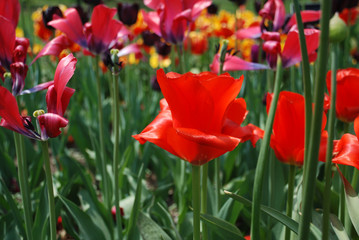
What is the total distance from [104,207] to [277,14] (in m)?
0.85

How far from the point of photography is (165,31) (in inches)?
58.0

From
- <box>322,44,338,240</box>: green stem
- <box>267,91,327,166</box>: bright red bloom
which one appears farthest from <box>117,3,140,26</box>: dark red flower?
<box>322,44,338,240</box>: green stem

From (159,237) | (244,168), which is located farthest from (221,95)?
(244,168)

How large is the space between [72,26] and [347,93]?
821 millimetres

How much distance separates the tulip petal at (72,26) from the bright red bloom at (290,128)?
713mm

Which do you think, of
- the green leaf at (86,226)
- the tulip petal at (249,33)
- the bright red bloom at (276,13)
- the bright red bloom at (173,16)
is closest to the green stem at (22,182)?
the green leaf at (86,226)

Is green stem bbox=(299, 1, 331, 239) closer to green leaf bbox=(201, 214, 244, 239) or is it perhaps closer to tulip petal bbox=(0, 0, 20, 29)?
green leaf bbox=(201, 214, 244, 239)

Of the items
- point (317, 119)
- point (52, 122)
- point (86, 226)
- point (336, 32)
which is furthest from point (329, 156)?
point (86, 226)

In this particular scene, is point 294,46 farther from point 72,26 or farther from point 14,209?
point 14,209

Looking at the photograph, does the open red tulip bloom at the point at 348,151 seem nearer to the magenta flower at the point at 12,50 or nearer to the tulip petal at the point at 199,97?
the tulip petal at the point at 199,97

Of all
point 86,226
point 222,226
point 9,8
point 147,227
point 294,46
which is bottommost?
point 86,226

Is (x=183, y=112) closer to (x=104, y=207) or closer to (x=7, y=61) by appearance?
(x=7, y=61)

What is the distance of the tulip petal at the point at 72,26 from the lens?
1284 millimetres

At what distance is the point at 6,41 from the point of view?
36.0 inches
